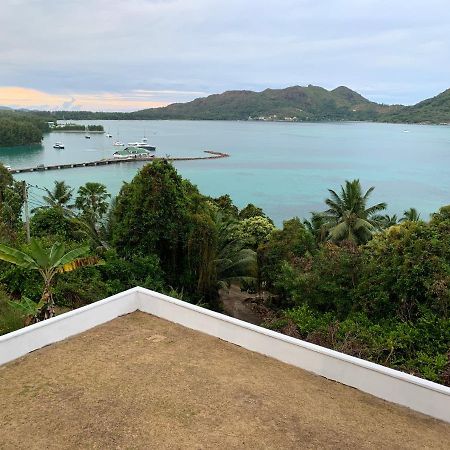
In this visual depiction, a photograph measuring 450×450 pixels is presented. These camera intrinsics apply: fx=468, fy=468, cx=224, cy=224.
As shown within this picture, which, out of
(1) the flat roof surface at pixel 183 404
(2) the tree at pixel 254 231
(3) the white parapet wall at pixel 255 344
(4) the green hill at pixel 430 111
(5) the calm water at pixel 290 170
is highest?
(4) the green hill at pixel 430 111

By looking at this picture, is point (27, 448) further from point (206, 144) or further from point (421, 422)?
point (206, 144)

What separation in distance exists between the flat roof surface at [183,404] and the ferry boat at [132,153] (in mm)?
82159

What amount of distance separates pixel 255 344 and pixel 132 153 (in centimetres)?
8502

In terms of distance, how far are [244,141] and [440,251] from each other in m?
114

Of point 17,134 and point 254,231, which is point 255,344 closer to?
point 254,231

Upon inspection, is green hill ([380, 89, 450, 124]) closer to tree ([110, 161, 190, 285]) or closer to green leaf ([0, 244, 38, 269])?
tree ([110, 161, 190, 285])

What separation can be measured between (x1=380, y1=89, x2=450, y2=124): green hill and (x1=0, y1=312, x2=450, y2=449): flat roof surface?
188 metres

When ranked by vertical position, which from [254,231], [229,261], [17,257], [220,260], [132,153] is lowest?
[132,153]

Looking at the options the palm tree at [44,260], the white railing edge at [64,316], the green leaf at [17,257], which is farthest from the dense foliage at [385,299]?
the green leaf at [17,257]

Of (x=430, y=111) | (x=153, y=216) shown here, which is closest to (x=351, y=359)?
(x=153, y=216)

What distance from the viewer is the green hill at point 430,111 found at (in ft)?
568

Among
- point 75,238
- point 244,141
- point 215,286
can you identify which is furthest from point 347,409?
point 244,141

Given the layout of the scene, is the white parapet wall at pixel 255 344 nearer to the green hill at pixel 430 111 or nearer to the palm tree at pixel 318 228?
the palm tree at pixel 318 228

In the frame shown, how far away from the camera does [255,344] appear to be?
737 centimetres
